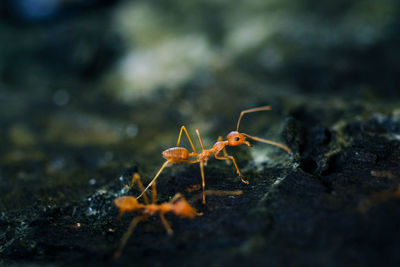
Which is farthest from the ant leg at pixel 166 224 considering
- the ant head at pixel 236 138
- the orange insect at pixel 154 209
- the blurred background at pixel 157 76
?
the ant head at pixel 236 138

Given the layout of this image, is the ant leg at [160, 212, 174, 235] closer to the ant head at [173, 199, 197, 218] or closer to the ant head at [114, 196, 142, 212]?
the ant head at [173, 199, 197, 218]

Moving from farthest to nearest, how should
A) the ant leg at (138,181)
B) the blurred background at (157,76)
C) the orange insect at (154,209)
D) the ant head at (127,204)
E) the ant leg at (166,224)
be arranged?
1. the blurred background at (157,76)
2. the ant leg at (138,181)
3. the ant head at (127,204)
4. the orange insect at (154,209)
5. the ant leg at (166,224)

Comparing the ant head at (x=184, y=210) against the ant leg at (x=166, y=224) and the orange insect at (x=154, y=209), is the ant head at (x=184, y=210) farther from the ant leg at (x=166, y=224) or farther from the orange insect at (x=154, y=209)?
the ant leg at (x=166, y=224)

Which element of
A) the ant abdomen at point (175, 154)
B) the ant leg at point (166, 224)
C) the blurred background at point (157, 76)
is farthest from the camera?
the blurred background at point (157, 76)

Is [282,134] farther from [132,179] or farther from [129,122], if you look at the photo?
[129,122]

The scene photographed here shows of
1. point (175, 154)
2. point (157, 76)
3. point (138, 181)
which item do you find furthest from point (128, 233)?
point (157, 76)

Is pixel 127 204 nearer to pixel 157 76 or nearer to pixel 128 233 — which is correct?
pixel 128 233

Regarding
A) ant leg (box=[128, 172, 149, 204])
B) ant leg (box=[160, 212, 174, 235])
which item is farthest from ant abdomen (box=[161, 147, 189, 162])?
ant leg (box=[160, 212, 174, 235])

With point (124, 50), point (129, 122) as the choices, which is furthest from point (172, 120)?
point (124, 50)
